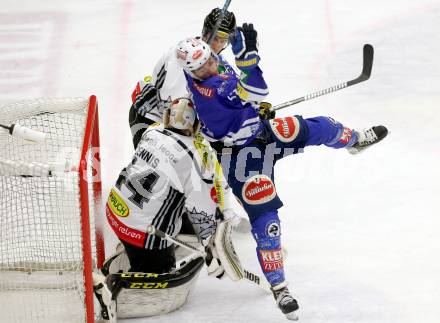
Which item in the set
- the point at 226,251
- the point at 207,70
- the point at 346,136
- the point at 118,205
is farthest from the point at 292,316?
the point at 207,70

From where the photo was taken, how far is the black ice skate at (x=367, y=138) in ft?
14.9

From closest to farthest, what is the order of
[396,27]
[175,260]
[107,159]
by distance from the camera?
[175,260] → [107,159] → [396,27]

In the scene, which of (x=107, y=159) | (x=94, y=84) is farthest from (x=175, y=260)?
(x=94, y=84)

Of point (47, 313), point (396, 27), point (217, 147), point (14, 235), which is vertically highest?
point (396, 27)

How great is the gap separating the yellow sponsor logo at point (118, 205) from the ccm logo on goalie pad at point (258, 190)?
53cm

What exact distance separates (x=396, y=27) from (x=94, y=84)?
2.21m

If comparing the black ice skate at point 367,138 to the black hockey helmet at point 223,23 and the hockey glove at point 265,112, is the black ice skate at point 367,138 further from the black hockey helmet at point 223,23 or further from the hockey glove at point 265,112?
the black hockey helmet at point 223,23

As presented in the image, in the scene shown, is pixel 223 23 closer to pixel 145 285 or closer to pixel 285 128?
pixel 285 128

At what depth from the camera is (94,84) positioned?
603 cm

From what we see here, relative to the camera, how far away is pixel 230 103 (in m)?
3.86

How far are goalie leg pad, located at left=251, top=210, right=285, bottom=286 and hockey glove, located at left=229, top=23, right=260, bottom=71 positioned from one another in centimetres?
66

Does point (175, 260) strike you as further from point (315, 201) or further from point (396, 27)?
point (396, 27)

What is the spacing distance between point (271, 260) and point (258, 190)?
31 centimetres

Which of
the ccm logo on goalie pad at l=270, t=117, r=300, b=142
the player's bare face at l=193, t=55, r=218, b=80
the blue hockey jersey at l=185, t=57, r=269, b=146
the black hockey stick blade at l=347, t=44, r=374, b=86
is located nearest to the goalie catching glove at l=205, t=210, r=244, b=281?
the blue hockey jersey at l=185, t=57, r=269, b=146
